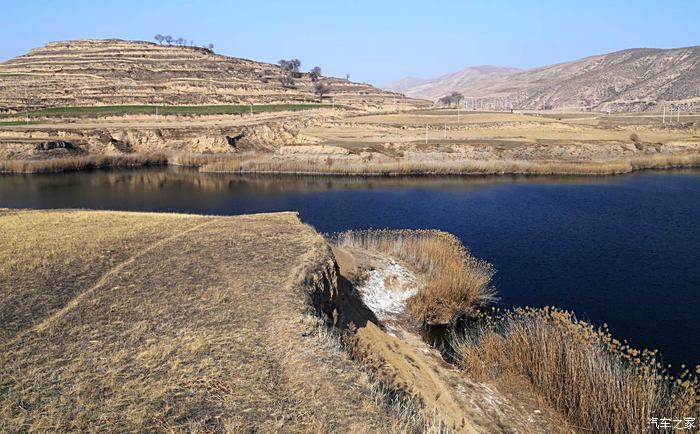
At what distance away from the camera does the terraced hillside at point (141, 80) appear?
277 feet

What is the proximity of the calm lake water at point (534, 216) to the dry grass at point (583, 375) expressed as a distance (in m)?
5.59

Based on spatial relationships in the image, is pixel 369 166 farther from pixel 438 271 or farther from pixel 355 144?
pixel 438 271

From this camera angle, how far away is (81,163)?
5631 centimetres

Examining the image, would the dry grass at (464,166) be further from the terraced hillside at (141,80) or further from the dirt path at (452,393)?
the terraced hillside at (141,80)

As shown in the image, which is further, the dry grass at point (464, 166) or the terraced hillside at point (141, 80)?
the terraced hillside at point (141, 80)

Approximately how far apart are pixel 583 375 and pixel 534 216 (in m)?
23.4

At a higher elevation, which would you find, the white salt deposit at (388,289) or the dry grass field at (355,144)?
the dry grass field at (355,144)

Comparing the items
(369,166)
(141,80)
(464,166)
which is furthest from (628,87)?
(141,80)

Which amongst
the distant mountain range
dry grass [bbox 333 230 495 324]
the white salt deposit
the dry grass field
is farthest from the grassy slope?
the distant mountain range

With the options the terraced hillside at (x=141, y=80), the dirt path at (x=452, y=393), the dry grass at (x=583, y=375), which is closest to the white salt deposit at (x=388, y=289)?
the dirt path at (x=452, y=393)

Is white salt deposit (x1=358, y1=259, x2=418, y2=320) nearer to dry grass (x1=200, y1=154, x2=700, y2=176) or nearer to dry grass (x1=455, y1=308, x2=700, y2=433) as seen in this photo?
dry grass (x1=455, y1=308, x2=700, y2=433)

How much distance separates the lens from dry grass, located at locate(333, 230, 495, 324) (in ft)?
56.4

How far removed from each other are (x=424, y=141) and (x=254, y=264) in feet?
154

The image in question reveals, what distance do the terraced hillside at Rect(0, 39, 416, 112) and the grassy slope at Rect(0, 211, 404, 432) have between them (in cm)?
7645
